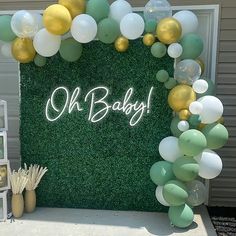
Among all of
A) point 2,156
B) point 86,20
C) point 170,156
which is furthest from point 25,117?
point 170,156

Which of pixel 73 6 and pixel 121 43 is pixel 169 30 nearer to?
pixel 121 43

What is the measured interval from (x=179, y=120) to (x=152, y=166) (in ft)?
1.82

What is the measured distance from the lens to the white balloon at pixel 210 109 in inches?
137

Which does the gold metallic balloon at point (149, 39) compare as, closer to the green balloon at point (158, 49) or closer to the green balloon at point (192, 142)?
the green balloon at point (158, 49)

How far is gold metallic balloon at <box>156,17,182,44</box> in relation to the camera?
3.47 metres

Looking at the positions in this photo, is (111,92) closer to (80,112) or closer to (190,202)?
(80,112)

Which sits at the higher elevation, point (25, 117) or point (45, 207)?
point (25, 117)

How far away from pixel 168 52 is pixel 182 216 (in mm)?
1609

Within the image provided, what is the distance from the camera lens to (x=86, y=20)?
350cm

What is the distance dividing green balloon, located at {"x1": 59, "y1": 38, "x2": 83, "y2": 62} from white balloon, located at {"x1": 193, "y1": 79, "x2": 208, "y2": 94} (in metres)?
1.22

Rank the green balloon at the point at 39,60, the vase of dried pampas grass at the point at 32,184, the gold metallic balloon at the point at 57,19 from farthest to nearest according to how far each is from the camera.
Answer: the vase of dried pampas grass at the point at 32,184 < the green balloon at the point at 39,60 < the gold metallic balloon at the point at 57,19

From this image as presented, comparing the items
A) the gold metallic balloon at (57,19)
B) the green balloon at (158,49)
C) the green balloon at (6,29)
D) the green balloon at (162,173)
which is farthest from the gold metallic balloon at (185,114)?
the green balloon at (6,29)

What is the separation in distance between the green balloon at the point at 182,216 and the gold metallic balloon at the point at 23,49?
83.6 inches

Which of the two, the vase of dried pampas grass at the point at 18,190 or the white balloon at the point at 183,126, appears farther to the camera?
the vase of dried pampas grass at the point at 18,190
